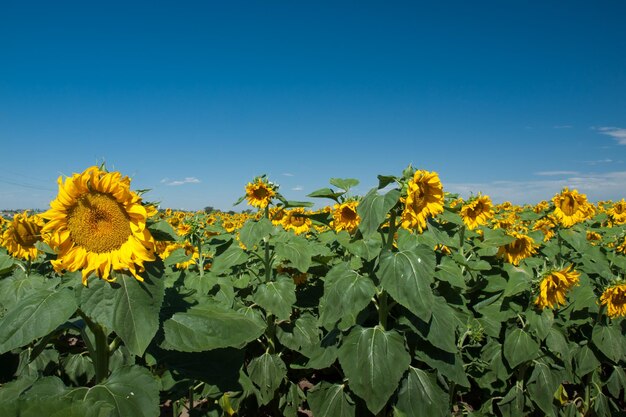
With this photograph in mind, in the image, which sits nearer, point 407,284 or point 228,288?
point 407,284

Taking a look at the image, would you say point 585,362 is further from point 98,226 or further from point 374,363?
point 98,226

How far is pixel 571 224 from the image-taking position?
19.4 ft

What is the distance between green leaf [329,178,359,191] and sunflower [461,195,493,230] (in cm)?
243

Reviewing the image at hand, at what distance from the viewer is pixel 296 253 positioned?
165 inches

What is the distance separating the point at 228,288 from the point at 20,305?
291 centimetres

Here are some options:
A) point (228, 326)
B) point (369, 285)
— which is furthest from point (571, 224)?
point (228, 326)

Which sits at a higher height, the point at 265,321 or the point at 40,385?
the point at 40,385

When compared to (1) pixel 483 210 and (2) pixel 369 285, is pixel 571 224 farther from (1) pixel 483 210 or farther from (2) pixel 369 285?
(2) pixel 369 285

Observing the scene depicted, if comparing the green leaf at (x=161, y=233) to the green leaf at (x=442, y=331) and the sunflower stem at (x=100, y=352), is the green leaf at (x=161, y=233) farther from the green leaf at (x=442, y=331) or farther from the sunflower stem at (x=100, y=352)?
the green leaf at (x=442, y=331)

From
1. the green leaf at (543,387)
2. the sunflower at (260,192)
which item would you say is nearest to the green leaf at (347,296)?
the sunflower at (260,192)

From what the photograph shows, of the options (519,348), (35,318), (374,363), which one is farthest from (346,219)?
(35,318)

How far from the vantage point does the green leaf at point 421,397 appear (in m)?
2.97

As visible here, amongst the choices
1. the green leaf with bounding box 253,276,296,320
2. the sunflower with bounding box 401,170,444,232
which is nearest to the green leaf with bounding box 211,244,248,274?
the green leaf with bounding box 253,276,296,320

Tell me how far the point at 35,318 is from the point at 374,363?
199cm
